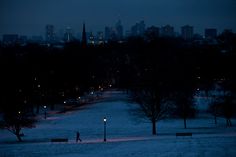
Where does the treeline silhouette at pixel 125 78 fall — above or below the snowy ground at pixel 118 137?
above

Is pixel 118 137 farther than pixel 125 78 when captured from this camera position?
No

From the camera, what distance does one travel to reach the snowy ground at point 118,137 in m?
30.7

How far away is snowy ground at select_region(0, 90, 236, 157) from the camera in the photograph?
3066 cm

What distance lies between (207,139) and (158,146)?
13.8 feet

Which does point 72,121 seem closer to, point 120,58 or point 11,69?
point 11,69

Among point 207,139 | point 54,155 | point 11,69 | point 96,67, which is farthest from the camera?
point 96,67

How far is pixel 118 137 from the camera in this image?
136 ft

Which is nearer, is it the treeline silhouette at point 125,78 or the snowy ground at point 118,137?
the snowy ground at point 118,137

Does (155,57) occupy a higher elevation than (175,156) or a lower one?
higher

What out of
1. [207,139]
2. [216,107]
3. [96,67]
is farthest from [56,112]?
[96,67]

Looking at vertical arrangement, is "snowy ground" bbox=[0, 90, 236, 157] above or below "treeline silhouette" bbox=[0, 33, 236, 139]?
below

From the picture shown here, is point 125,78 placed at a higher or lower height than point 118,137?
higher

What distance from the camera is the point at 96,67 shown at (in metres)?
131

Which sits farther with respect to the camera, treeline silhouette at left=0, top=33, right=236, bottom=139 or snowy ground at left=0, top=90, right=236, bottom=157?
treeline silhouette at left=0, top=33, right=236, bottom=139
